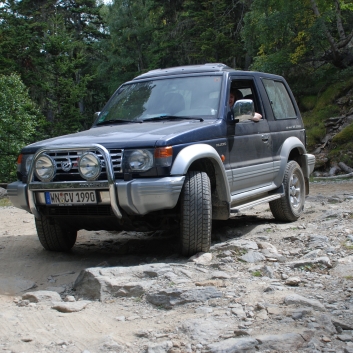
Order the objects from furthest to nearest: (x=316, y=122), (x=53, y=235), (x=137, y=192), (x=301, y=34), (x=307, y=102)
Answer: (x=301, y=34) < (x=307, y=102) < (x=316, y=122) < (x=53, y=235) < (x=137, y=192)

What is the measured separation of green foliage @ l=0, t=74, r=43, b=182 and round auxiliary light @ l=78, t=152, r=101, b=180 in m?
19.6

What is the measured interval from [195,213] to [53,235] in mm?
1782

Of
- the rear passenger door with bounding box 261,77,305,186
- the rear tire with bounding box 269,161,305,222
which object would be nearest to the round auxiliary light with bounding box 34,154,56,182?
the rear passenger door with bounding box 261,77,305,186

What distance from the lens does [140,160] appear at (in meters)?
4.68

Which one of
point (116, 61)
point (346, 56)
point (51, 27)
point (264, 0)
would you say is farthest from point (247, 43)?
point (116, 61)

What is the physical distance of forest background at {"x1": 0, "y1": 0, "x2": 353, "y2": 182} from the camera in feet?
72.0

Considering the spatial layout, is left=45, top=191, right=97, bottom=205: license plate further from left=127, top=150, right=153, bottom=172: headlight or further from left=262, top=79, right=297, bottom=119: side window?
left=262, top=79, right=297, bottom=119: side window

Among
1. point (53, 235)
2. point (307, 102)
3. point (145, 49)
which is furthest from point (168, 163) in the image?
point (145, 49)

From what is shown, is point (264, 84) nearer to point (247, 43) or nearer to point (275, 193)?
point (275, 193)

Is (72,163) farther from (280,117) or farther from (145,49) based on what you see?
(145,49)

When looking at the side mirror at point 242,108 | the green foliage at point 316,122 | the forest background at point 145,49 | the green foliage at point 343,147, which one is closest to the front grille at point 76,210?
the side mirror at point 242,108

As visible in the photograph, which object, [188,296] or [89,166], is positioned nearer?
[188,296]

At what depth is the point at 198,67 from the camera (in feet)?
20.5

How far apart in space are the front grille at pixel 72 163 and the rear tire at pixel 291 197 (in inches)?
109
